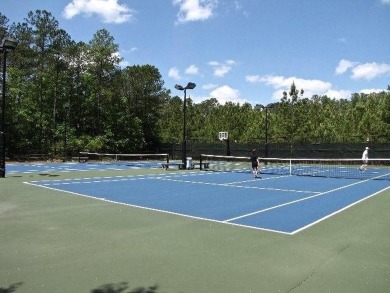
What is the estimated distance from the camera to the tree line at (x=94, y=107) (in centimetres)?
4225

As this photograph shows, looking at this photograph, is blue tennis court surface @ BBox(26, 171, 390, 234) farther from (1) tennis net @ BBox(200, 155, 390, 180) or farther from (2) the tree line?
(2) the tree line

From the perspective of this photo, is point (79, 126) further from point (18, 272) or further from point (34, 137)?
point (18, 272)

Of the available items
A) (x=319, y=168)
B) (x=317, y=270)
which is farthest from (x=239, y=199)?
(x=319, y=168)

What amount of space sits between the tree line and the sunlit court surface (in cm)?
2660

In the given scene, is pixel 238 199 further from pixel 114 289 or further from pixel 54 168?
pixel 54 168

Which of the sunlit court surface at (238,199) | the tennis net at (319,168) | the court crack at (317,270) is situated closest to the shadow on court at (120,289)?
the court crack at (317,270)

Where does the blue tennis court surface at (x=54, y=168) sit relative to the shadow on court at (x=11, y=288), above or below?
above

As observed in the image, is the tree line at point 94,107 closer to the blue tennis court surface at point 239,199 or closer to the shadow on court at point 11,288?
the blue tennis court surface at point 239,199

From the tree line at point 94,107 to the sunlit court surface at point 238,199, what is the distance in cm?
2660

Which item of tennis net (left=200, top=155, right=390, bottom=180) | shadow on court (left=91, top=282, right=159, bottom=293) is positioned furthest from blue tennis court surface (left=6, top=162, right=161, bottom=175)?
shadow on court (left=91, top=282, right=159, bottom=293)

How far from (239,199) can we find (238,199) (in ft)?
0.12

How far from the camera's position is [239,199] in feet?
40.7

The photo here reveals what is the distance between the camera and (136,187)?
1564cm

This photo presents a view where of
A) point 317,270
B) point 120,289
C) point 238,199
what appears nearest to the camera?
point 120,289
